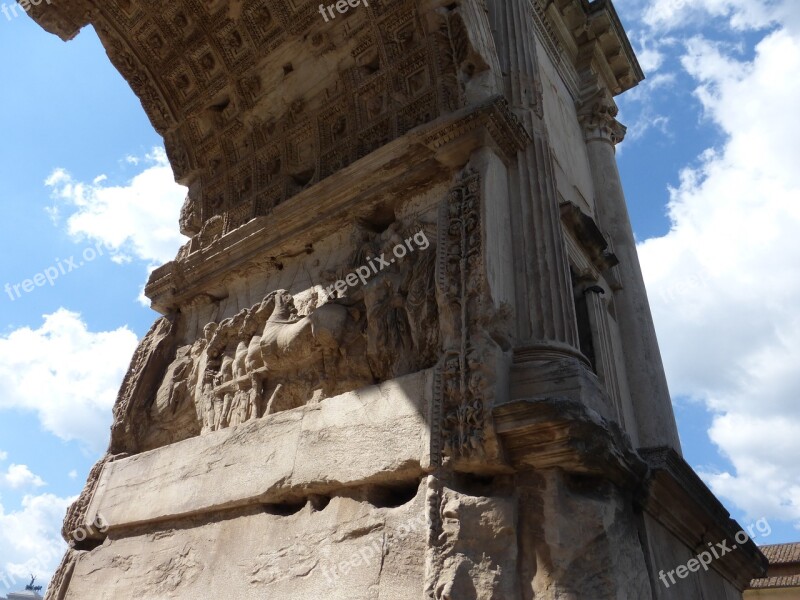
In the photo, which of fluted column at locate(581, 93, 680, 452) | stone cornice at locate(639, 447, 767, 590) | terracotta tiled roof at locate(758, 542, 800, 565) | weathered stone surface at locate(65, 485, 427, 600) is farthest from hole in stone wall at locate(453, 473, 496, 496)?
terracotta tiled roof at locate(758, 542, 800, 565)

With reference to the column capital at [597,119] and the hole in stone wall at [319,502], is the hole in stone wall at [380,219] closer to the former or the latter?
the hole in stone wall at [319,502]

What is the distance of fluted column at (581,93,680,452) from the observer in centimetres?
604

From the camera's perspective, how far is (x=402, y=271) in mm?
4707

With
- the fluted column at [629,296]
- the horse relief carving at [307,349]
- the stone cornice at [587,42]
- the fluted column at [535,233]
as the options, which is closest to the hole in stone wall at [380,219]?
the horse relief carving at [307,349]

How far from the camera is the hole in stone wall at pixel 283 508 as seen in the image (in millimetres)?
4230

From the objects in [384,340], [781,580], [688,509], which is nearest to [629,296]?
[688,509]

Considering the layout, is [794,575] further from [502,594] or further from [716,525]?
[502,594]

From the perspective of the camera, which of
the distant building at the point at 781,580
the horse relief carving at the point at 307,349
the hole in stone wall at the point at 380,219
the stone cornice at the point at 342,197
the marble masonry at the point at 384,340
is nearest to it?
the marble masonry at the point at 384,340

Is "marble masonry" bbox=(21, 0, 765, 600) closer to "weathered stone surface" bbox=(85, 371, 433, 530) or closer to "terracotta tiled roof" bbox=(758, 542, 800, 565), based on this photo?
"weathered stone surface" bbox=(85, 371, 433, 530)

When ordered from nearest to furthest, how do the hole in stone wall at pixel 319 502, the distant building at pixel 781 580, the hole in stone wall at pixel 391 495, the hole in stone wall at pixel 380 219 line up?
the hole in stone wall at pixel 391 495 < the hole in stone wall at pixel 319 502 < the hole in stone wall at pixel 380 219 < the distant building at pixel 781 580

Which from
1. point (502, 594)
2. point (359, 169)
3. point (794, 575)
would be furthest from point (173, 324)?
point (794, 575)

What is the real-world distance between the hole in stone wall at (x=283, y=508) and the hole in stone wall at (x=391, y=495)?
2.03 ft

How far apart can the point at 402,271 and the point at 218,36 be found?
168 inches

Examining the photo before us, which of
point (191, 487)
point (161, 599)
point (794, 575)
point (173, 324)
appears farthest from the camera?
point (794, 575)
